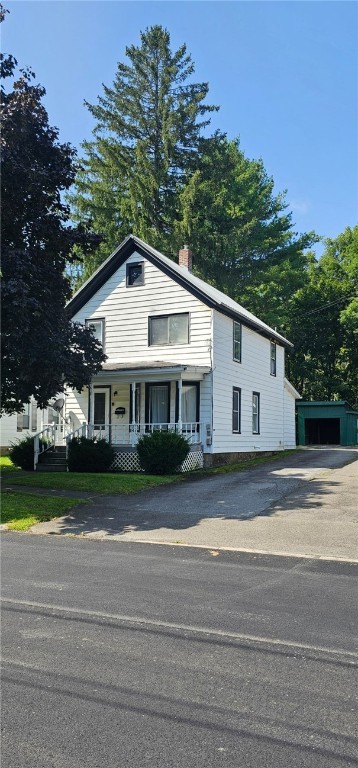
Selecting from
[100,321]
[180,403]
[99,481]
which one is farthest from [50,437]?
[99,481]

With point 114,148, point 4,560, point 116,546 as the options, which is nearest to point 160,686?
point 4,560

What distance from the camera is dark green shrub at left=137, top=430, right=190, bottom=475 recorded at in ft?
65.9

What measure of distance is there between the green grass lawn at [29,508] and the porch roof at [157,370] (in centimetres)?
756

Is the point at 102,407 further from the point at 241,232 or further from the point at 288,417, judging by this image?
the point at 241,232

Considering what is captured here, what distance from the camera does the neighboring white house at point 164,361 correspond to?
23.1 metres

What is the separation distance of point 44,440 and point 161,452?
19.2ft

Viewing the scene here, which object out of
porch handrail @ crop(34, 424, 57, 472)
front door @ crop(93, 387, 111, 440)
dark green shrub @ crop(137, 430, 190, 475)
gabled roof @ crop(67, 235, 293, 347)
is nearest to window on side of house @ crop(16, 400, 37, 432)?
porch handrail @ crop(34, 424, 57, 472)

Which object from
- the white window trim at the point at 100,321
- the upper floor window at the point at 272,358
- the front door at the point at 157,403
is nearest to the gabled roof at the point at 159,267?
the white window trim at the point at 100,321

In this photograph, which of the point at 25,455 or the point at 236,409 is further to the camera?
the point at 236,409

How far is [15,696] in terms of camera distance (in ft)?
14.3

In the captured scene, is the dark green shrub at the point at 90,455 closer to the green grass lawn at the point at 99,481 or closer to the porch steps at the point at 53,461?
the porch steps at the point at 53,461

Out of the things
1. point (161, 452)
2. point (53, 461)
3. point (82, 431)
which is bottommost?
point (53, 461)

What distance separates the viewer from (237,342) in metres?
26.0

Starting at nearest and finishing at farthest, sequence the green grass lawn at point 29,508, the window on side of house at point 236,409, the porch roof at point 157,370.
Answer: the green grass lawn at point 29,508
the porch roof at point 157,370
the window on side of house at point 236,409
